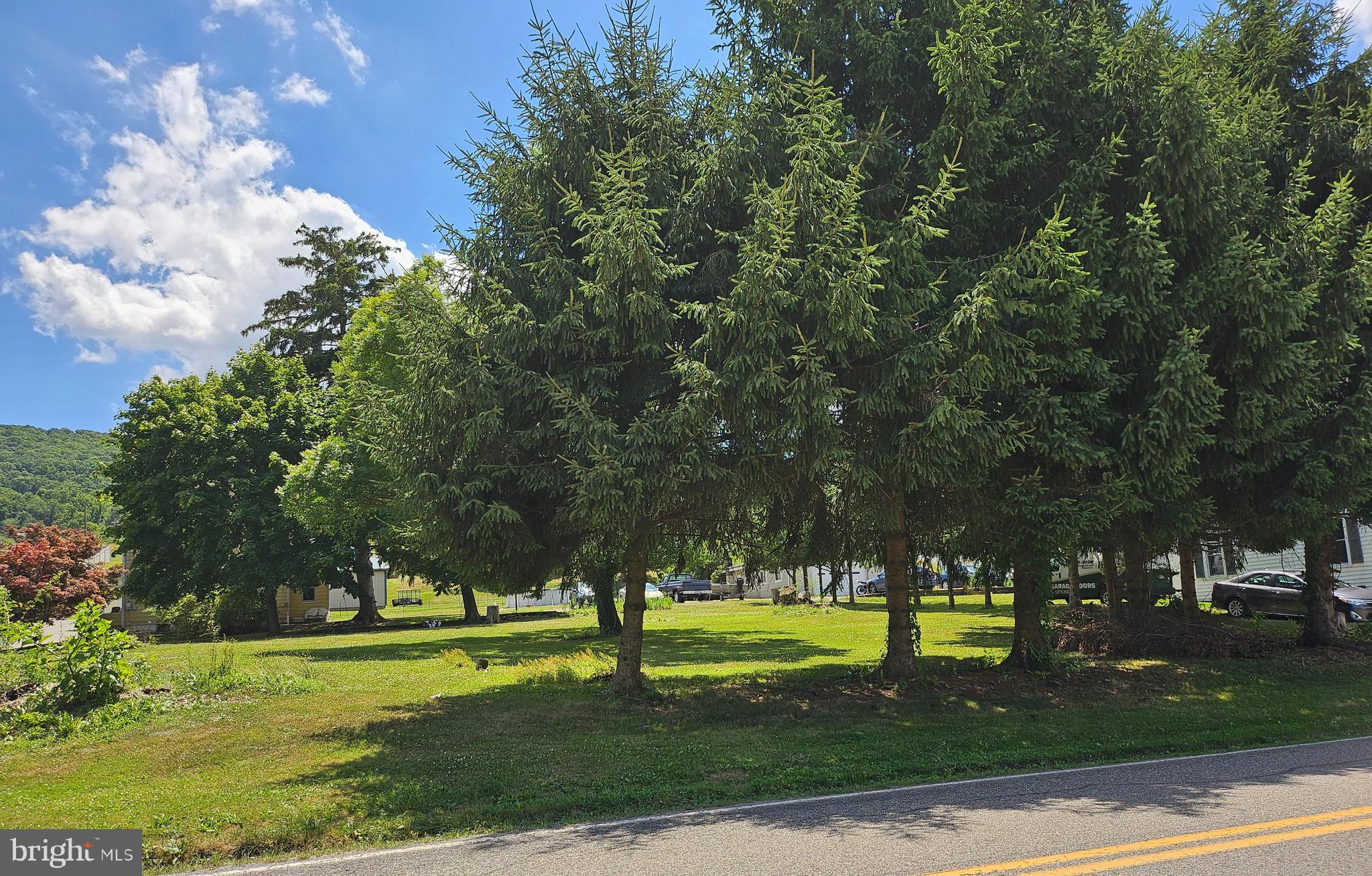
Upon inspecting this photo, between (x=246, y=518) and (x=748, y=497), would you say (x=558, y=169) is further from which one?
(x=246, y=518)

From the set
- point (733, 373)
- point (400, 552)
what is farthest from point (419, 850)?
point (400, 552)

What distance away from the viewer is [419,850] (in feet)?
19.8

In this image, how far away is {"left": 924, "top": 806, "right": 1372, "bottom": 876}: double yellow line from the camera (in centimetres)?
507

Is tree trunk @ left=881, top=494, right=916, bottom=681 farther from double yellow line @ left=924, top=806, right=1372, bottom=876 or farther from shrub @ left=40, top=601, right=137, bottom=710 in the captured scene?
shrub @ left=40, top=601, right=137, bottom=710

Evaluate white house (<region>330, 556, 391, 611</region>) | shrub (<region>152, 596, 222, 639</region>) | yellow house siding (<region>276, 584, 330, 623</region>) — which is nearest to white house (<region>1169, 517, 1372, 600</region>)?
shrub (<region>152, 596, 222, 639</region>)

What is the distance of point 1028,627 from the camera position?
1339 centimetres

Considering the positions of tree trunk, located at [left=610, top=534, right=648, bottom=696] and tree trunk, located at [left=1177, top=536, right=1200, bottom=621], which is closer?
tree trunk, located at [left=610, top=534, right=648, bottom=696]

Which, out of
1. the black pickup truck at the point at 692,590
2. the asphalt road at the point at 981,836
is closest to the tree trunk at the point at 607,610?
the asphalt road at the point at 981,836

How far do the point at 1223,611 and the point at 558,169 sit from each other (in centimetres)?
2597

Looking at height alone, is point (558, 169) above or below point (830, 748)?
above

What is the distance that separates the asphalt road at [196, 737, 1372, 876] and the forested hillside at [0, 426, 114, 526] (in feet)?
282

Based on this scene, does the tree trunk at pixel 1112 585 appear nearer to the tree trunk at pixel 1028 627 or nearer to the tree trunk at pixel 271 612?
the tree trunk at pixel 1028 627

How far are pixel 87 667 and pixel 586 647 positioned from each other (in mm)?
11169

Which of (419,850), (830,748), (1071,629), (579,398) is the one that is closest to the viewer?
(419,850)
